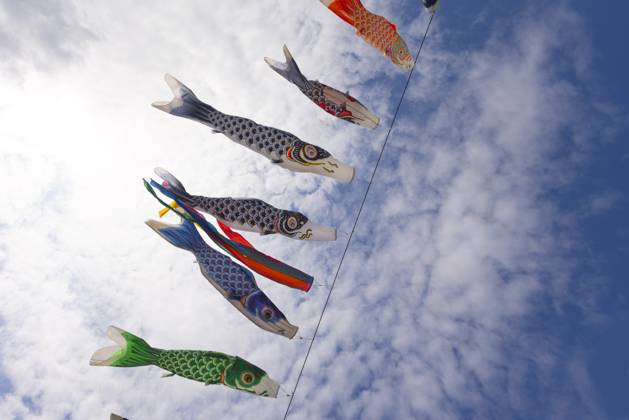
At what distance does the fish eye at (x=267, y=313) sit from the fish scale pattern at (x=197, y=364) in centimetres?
139

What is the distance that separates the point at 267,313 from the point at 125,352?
12.5 ft

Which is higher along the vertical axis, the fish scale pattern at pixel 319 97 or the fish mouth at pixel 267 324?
the fish scale pattern at pixel 319 97

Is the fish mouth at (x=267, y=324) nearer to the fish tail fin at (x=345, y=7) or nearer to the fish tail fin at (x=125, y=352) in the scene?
the fish tail fin at (x=125, y=352)

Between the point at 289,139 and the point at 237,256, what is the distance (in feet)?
12.4

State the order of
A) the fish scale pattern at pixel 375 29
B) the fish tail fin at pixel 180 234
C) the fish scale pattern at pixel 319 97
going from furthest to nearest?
the fish scale pattern at pixel 375 29, the fish scale pattern at pixel 319 97, the fish tail fin at pixel 180 234

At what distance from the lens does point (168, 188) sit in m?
11.8

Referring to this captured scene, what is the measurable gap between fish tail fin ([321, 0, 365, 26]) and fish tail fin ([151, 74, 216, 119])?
488cm

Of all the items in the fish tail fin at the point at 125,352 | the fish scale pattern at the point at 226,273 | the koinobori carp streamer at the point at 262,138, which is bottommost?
the fish tail fin at the point at 125,352

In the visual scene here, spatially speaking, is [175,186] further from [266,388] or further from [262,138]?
[266,388]

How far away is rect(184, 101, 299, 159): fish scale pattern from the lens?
455 inches

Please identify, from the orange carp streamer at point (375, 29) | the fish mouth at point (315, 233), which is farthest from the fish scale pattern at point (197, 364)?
the orange carp streamer at point (375, 29)

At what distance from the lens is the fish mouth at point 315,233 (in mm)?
11762

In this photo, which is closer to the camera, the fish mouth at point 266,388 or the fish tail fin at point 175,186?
the fish mouth at point 266,388

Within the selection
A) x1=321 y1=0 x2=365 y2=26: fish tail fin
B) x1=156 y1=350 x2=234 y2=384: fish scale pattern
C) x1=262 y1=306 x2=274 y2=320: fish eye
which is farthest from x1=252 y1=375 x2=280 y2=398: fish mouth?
x1=321 y1=0 x2=365 y2=26: fish tail fin
